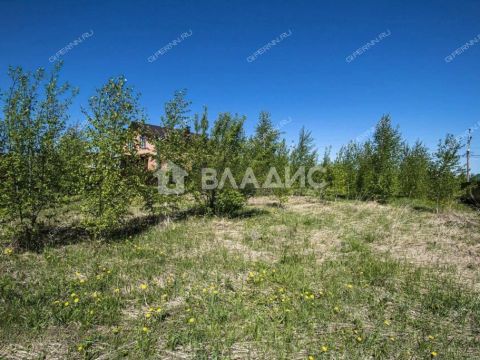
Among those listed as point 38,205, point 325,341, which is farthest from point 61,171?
point 325,341

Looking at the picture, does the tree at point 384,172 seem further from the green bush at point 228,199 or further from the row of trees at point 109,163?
the green bush at point 228,199

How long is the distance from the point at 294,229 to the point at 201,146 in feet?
16.9

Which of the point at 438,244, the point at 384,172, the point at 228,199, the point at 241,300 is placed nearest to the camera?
the point at 241,300

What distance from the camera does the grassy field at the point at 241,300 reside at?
3.44m

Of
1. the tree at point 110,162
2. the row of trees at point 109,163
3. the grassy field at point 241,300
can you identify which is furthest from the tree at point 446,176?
the tree at point 110,162

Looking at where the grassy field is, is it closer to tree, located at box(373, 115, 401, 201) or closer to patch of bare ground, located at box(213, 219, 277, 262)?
patch of bare ground, located at box(213, 219, 277, 262)

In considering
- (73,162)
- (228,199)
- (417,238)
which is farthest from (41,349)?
(417,238)

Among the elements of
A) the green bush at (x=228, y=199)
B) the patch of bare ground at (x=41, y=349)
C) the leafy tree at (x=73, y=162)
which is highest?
the leafy tree at (x=73, y=162)

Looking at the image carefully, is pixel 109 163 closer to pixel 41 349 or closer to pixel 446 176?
pixel 41 349

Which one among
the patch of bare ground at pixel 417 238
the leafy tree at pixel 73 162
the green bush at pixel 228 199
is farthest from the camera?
the green bush at pixel 228 199

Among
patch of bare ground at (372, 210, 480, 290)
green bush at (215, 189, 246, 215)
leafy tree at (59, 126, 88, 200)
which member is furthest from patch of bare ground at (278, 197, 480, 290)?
leafy tree at (59, 126, 88, 200)

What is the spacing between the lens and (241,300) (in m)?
4.50

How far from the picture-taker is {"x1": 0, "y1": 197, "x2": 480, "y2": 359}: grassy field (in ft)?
11.3

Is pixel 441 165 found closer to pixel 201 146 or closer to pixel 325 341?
pixel 201 146
